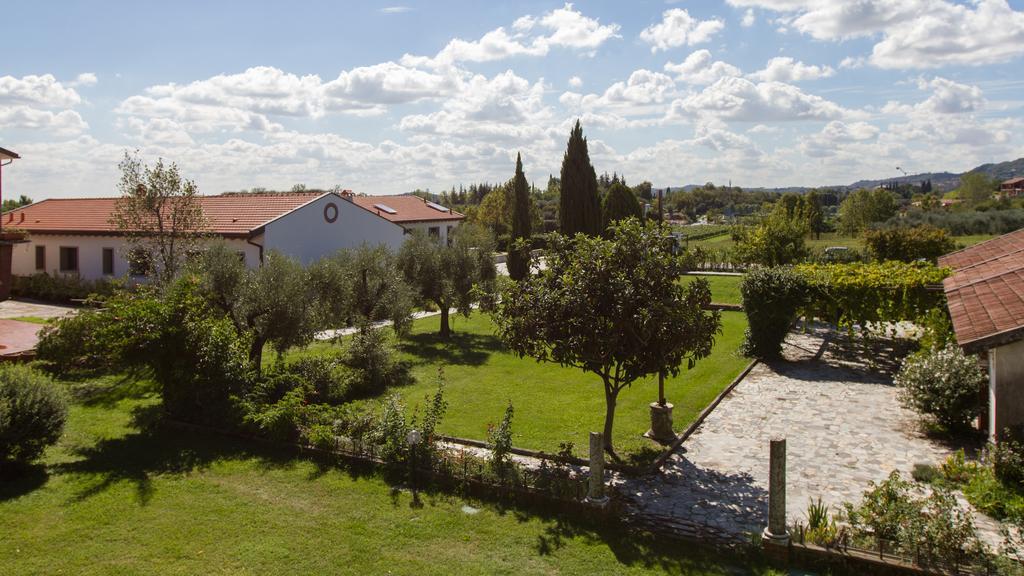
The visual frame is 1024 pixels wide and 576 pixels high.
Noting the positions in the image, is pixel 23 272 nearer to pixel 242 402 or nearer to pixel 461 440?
pixel 242 402

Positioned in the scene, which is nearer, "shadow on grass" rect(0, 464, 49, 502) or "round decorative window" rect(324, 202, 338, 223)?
"shadow on grass" rect(0, 464, 49, 502)

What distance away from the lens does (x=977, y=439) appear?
11.9m

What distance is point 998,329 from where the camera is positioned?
9828 millimetres

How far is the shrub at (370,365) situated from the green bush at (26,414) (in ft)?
20.5

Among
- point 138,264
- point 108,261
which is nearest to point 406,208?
point 108,261

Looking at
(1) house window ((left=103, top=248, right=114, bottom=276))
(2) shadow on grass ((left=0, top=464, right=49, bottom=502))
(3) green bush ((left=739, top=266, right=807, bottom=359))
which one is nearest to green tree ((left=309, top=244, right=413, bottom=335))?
(2) shadow on grass ((left=0, top=464, right=49, bottom=502))

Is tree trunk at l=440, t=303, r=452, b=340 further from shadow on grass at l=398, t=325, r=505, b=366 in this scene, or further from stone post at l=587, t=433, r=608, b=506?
stone post at l=587, t=433, r=608, b=506

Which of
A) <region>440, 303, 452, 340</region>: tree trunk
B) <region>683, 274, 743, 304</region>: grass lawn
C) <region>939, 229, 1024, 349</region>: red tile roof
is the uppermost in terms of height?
<region>939, 229, 1024, 349</region>: red tile roof

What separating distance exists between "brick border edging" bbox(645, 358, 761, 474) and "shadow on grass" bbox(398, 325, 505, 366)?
7.05 m

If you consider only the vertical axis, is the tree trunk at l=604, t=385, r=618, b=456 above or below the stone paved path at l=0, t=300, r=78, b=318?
below

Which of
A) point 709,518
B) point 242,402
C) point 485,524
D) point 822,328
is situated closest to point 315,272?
point 242,402

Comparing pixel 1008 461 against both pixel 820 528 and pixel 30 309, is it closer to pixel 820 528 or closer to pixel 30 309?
pixel 820 528

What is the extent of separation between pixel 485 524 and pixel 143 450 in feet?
22.8

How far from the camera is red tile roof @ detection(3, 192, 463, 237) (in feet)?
93.6
